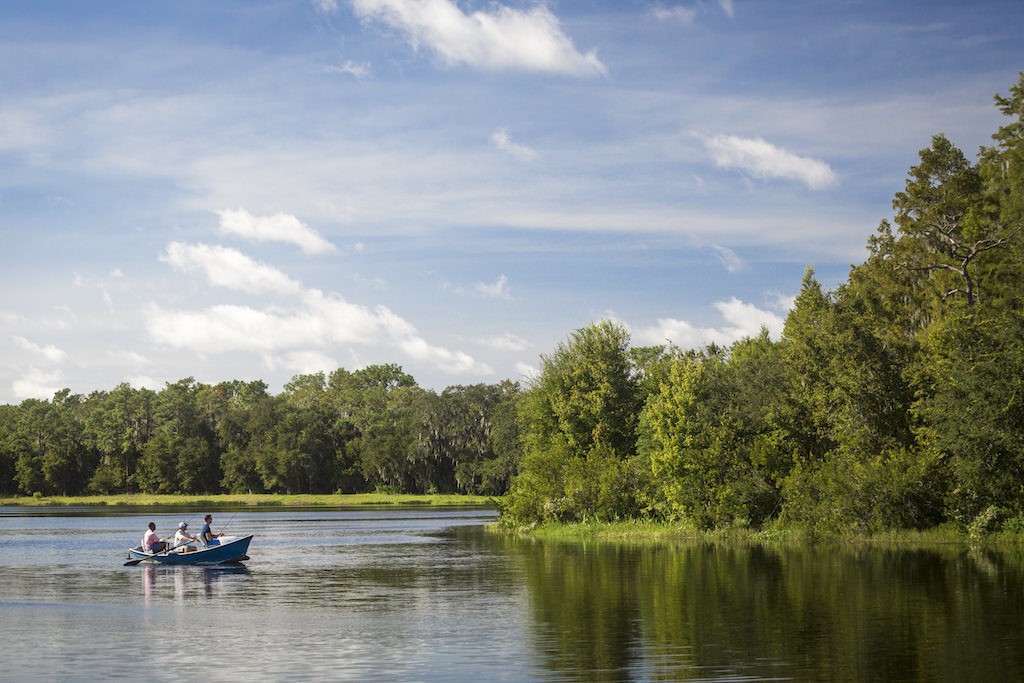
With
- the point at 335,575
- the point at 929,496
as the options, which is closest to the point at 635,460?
the point at 929,496

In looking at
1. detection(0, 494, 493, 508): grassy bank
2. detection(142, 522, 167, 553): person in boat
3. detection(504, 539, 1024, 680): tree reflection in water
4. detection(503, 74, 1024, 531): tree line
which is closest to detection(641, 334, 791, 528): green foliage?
detection(503, 74, 1024, 531): tree line

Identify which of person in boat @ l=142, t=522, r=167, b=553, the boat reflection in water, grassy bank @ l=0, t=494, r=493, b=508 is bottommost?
grassy bank @ l=0, t=494, r=493, b=508

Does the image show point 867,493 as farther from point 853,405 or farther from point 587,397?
point 587,397

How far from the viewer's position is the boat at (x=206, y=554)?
43.7m

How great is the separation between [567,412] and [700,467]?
16.6m

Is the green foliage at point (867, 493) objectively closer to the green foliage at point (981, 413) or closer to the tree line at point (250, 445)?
the green foliage at point (981, 413)

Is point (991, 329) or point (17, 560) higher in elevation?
point (991, 329)

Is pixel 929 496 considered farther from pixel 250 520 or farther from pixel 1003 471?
pixel 250 520

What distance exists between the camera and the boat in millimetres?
43688

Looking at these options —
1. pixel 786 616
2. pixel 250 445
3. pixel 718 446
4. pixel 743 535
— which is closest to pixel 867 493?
pixel 743 535

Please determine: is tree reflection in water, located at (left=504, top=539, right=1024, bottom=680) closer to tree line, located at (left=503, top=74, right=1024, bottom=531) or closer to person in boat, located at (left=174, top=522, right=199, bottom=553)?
tree line, located at (left=503, top=74, right=1024, bottom=531)

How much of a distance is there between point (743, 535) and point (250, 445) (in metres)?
122

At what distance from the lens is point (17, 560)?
156ft

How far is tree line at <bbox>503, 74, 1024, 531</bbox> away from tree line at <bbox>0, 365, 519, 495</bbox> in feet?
221
